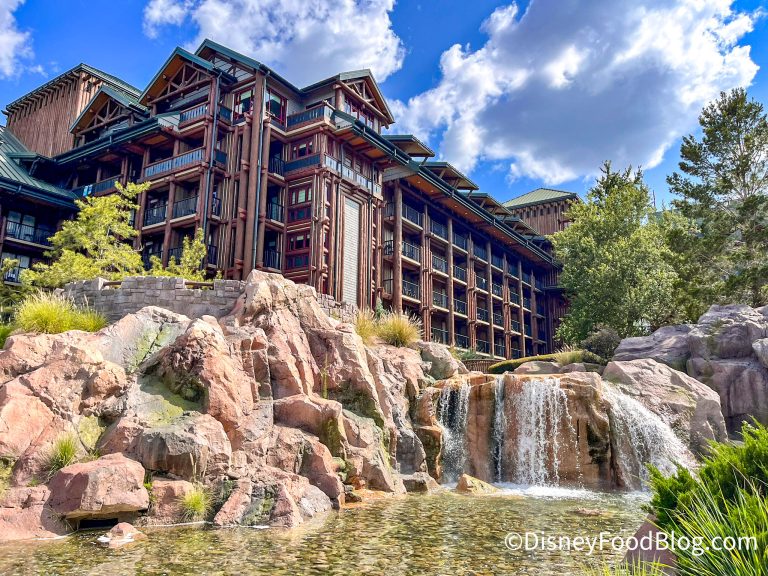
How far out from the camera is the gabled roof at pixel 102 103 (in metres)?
33.8

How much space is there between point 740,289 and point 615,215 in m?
8.21

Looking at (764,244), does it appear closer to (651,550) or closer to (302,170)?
(302,170)

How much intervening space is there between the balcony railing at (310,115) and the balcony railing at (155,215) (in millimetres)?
8194

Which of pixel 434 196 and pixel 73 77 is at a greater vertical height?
pixel 73 77

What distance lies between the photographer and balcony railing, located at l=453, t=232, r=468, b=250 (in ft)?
135

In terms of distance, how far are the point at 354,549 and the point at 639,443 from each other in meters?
11.4

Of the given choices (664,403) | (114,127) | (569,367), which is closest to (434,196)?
(569,367)

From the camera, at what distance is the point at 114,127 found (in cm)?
3300

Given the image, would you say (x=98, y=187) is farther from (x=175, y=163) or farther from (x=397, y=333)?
(x=397, y=333)

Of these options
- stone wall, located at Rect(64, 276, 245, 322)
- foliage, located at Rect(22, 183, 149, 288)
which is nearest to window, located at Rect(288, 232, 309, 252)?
foliage, located at Rect(22, 183, 149, 288)

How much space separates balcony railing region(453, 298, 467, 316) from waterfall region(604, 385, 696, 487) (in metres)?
22.9

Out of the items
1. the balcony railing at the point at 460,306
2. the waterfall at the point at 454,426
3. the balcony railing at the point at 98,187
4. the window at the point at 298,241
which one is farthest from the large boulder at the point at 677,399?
the balcony railing at the point at 98,187

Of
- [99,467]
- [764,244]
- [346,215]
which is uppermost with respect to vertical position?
[346,215]

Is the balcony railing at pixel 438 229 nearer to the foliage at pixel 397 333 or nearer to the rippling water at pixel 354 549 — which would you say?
the foliage at pixel 397 333
